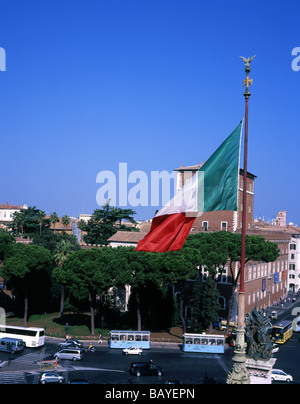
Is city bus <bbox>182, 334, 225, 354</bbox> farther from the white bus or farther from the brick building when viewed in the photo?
the white bus

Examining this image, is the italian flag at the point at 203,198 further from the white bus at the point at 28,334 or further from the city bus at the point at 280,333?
the city bus at the point at 280,333

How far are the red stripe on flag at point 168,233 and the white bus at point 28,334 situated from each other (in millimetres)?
36048

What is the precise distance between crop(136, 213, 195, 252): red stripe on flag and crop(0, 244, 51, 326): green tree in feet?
143

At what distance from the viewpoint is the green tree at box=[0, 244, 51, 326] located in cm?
5725

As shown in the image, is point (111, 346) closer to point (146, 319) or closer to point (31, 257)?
point (146, 319)

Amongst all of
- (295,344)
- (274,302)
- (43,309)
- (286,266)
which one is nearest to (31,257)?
(43,309)

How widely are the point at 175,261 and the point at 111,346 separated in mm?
11678

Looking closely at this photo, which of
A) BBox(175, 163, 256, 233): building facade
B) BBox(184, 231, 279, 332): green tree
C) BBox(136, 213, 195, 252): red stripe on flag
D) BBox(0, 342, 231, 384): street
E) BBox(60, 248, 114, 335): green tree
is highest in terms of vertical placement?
BBox(175, 163, 256, 233): building facade

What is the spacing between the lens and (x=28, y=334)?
49094 mm

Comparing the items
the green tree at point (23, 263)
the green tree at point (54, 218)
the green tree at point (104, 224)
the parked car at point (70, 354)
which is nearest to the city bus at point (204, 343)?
the parked car at point (70, 354)

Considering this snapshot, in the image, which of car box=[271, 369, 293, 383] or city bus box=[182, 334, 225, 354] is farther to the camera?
city bus box=[182, 334, 225, 354]

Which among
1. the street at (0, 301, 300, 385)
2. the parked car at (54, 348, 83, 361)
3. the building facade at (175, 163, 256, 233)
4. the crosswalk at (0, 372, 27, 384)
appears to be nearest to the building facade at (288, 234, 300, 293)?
the building facade at (175, 163, 256, 233)

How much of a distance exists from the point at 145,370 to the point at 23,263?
26311 millimetres

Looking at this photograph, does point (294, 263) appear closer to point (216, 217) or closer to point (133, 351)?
point (216, 217)
